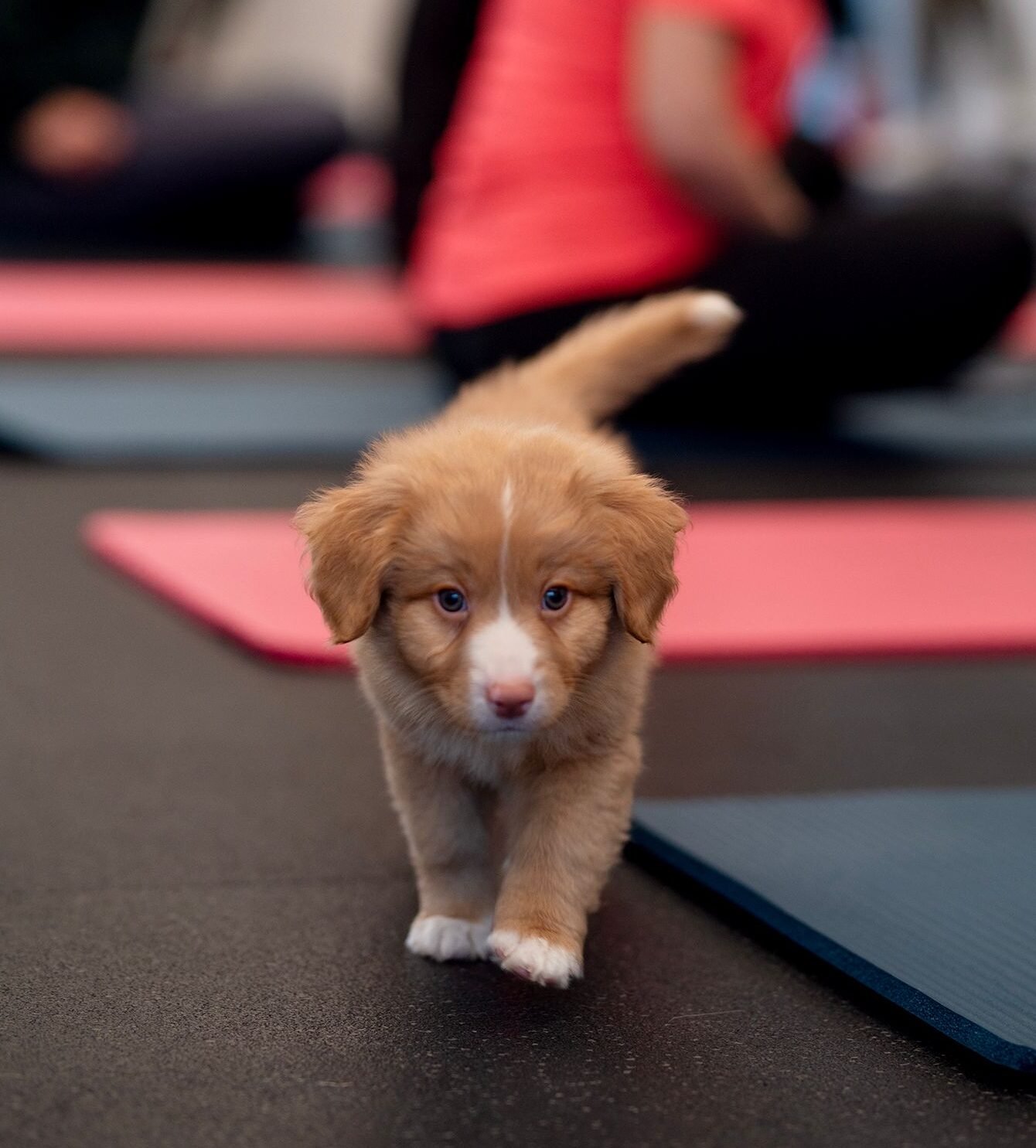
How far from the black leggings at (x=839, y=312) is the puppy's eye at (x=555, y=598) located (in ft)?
7.56

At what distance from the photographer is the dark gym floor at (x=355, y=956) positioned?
4.49ft

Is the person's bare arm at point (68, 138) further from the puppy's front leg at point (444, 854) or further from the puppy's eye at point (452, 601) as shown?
the puppy's eye at point (452, 601)

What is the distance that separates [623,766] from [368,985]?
315 mm

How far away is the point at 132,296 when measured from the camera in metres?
6.34

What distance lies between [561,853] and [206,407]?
313 centimetres

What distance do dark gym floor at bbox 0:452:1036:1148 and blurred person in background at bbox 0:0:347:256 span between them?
17.4 feet

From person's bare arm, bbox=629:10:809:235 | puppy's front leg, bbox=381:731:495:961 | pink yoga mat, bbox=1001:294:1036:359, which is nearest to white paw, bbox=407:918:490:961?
puppy's front leg, bbox=381:731:495:961

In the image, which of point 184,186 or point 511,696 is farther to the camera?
point 184,186

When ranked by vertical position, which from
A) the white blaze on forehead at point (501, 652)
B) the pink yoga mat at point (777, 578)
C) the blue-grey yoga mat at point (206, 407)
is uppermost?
the white blaze on forehead at point (501, 652)

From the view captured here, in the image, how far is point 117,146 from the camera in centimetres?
748

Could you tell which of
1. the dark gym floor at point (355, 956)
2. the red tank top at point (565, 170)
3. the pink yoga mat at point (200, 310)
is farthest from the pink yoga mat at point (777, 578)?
the pink yoga mat at point (200, 310)

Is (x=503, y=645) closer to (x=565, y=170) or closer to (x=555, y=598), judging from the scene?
(x=555, y=598)

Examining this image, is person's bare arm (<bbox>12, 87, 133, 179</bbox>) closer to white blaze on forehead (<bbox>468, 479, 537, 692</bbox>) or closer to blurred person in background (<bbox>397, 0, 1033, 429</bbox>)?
blurred person in background (<bbox>397, 0, 1033, 429</bbox>)

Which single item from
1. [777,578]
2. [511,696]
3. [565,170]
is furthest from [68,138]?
[511,696]
